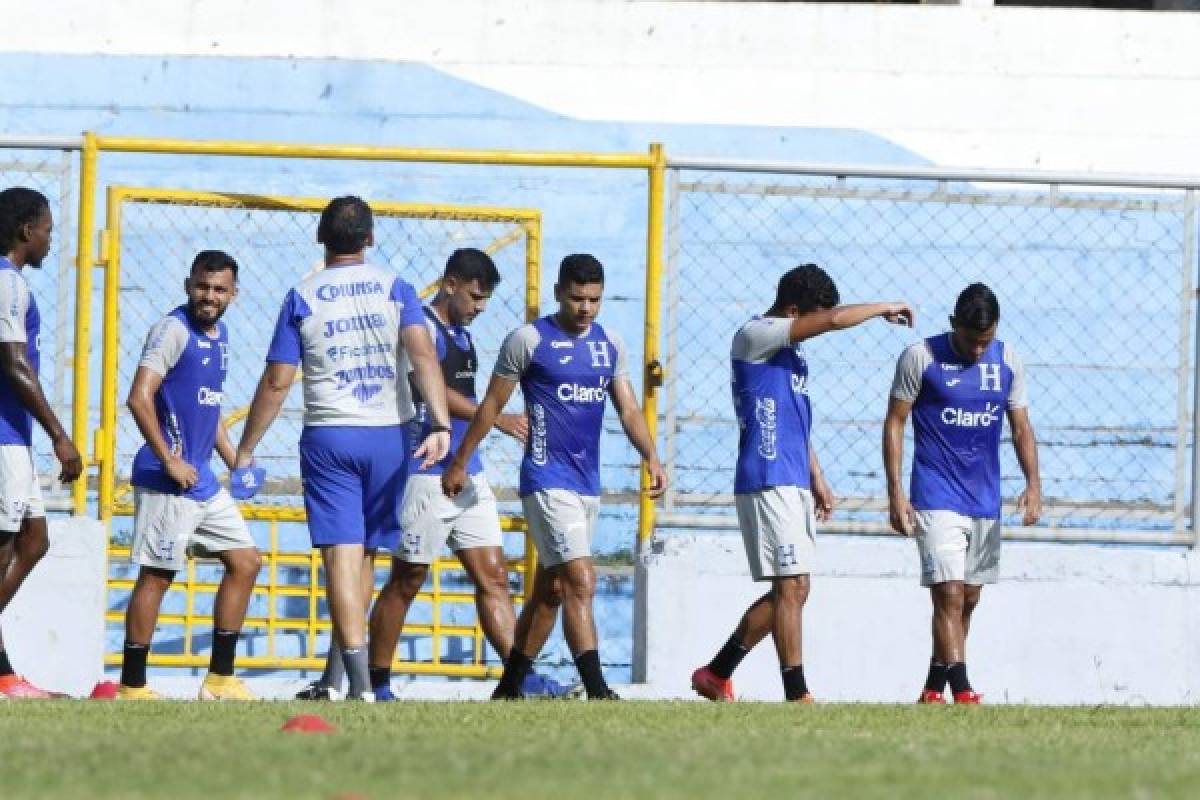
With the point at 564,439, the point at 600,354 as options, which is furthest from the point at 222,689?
the point at 600,354

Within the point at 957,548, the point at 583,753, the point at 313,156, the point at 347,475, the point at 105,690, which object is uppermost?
the point at 313,156

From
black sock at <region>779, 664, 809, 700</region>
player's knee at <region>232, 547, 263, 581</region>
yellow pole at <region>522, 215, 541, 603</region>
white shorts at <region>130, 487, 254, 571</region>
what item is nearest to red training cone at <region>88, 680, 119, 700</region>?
white shorts at <region>130, 487, 254, 571</region>

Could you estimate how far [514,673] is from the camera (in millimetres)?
10180

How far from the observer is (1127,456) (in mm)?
14672

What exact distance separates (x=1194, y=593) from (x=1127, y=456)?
3085 mm

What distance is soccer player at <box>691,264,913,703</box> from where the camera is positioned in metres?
10.1

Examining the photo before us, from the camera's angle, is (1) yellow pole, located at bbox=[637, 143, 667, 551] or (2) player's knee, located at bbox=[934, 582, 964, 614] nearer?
(2) player's knee, located at bbox=[934, 582, 964, 614]

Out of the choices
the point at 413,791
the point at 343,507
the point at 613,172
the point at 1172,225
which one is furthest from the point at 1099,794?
the point at 613,172

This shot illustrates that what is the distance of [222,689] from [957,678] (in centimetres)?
316

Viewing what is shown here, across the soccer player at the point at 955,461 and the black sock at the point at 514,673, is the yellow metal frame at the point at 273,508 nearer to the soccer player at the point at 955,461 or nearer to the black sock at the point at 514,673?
the black sock at the point at 514,673

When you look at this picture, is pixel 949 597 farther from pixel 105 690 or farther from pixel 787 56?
pixel 787 56

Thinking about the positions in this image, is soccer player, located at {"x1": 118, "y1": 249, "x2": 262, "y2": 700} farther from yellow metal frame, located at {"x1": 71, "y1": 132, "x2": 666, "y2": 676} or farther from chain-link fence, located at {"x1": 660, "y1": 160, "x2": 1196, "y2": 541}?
chain-link fence, located at {"x1": 660, "y1": 160, "x2": 1196, "y2": 541}

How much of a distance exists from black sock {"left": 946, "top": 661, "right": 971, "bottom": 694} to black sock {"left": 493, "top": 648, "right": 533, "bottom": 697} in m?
1.82

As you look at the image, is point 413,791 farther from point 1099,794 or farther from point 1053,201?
point 1053,201
